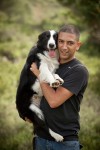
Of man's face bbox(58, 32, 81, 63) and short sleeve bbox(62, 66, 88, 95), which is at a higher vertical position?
man's face bbox(58, 32, 81, 63)

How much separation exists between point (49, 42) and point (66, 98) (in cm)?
97

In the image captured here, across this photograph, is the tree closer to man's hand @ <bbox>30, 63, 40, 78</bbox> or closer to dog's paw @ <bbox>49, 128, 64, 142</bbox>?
man's hand @ <bbox>30, 63, 40, 78</bbox>

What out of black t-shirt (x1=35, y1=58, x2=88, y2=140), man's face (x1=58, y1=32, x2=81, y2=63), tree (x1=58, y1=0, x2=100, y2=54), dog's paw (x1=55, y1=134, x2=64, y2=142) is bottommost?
dog's paw (x1=55, y1=134, x2=64, y2=142)

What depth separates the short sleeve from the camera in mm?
3879

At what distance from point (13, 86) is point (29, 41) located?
3.24 m

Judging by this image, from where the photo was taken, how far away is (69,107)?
3.96 meters

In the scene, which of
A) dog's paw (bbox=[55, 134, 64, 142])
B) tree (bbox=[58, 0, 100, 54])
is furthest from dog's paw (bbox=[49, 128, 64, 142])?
tree (bbox=[58, 0, 100, 54])

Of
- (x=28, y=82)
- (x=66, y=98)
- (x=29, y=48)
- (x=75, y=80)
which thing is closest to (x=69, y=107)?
(x=66, y=98)

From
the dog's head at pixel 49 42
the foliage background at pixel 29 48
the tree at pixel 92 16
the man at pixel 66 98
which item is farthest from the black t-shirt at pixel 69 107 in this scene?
the tree at pixel 92 16

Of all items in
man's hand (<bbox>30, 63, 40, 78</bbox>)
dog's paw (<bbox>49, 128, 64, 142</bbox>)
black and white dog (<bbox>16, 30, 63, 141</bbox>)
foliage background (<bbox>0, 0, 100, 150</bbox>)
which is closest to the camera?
dog's paw (<bbox>49, 128, 64, 142</bbox>)

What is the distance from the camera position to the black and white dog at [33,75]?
14.9ft

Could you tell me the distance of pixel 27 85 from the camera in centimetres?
472

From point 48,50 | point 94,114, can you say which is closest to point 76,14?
point 94,114

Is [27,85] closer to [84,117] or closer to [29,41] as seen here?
[84,117]
